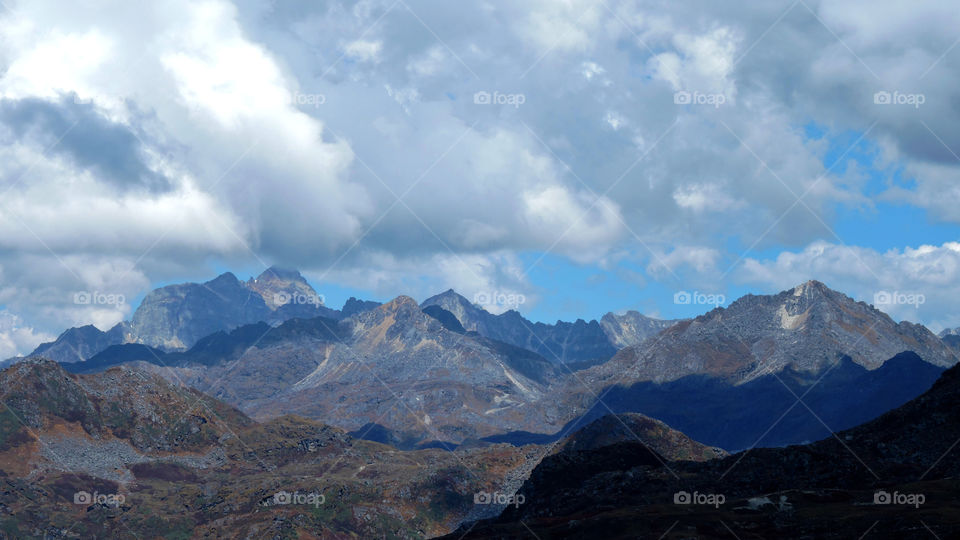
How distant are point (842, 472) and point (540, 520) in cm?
6163

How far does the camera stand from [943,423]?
173125 mm

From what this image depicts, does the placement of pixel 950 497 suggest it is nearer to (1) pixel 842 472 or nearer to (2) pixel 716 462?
(1) pixel 842 472

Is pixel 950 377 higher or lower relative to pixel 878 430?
higher

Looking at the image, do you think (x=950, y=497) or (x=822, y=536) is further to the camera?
(x=950, y=497)

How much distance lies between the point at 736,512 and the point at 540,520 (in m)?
45.6

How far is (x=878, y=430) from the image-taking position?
184m

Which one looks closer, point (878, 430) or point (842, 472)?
point (842, 472)

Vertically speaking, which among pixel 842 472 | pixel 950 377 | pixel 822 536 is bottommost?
pixel 822 536

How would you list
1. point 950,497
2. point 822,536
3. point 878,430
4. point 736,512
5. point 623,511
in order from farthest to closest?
point 878,430 → point 623,511 → point 736,512 → point 950,497 → point 822,536

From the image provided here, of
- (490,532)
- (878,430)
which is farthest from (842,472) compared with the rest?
(490,532)

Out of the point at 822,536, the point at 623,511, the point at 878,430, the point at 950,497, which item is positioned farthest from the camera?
the point at 878,430

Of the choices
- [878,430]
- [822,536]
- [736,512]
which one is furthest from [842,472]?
[822,536]

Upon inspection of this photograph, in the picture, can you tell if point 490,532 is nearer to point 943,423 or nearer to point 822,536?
point 822,536

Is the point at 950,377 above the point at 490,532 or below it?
above
